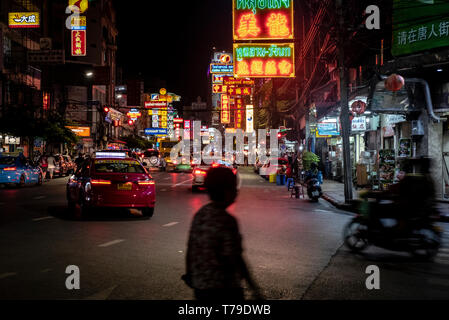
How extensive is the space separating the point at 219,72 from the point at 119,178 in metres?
94.5

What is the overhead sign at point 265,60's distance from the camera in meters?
27.1

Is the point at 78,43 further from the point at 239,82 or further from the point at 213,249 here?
the point at 213,249

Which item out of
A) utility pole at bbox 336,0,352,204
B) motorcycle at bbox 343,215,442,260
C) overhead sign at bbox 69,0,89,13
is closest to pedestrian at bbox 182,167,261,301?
motorcycle at bbox 343,215,442,260

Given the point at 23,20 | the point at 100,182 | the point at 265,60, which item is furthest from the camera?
the point at 23,20

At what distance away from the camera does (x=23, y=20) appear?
1492 inches

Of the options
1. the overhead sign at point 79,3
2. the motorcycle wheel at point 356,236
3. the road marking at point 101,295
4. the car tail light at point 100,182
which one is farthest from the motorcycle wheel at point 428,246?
the overhead sign at point 79,3

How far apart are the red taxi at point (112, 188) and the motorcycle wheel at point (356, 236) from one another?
606cm

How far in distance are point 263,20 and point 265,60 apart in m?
2.40

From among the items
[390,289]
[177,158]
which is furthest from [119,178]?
[177,158]

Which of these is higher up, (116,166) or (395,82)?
(395,82)

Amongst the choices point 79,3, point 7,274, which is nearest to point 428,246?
point 7,274

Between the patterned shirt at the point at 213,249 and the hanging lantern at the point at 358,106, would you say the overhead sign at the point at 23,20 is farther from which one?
the patterned shirt at the point at 213,249

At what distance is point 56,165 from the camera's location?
→ 113ft

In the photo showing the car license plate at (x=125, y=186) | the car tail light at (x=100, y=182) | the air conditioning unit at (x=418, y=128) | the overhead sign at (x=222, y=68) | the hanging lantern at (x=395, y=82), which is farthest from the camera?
the overhead sign at (x=222, y=68)
